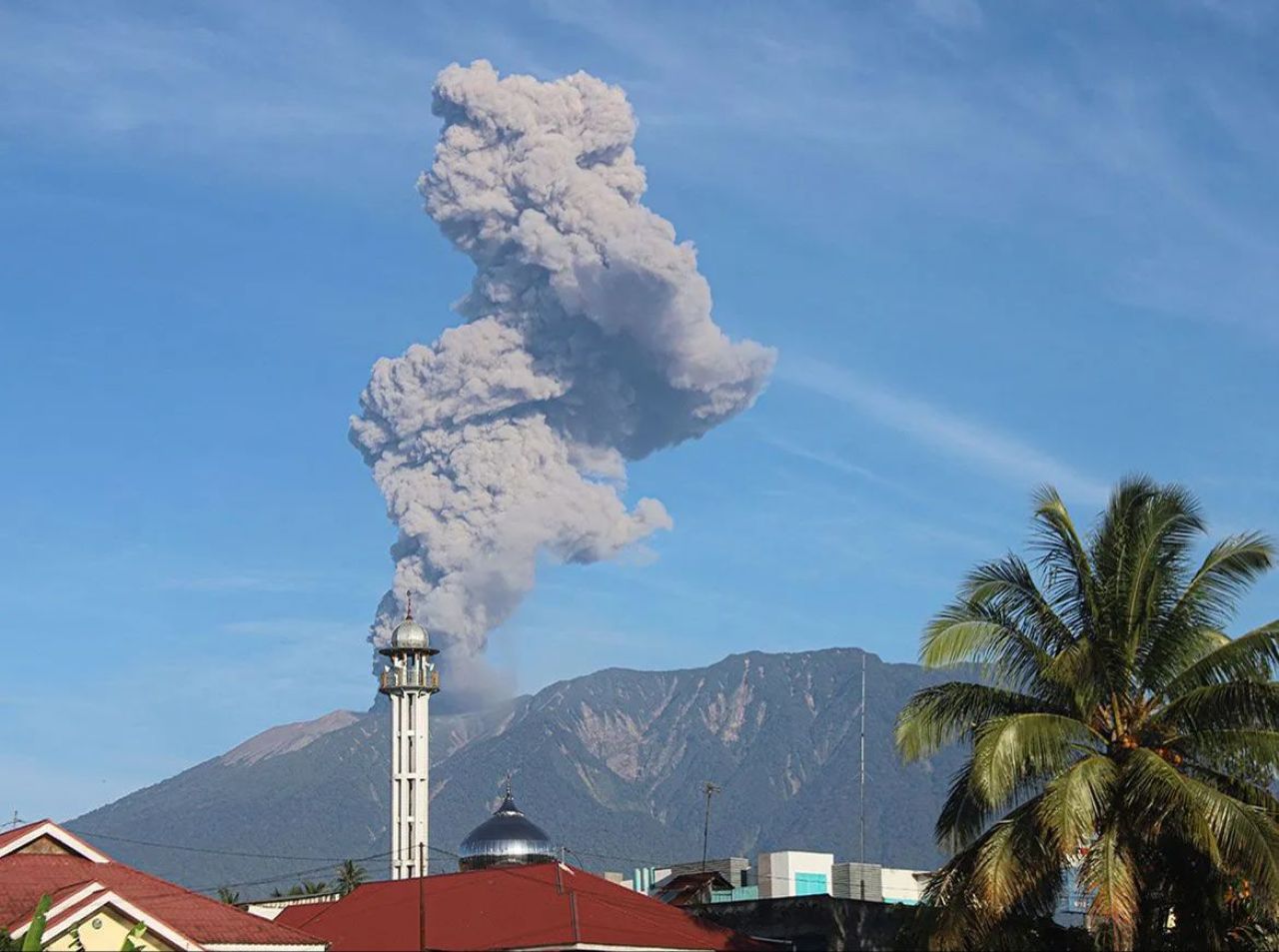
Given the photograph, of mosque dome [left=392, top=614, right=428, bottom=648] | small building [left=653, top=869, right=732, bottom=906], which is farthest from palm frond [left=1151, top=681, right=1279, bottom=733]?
mosque dome [left=392, top=614, right=428, bottom=648]

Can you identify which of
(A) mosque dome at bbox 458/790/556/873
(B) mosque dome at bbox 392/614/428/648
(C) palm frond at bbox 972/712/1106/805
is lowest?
(C) palm frond at bbox 972/712/1106/805

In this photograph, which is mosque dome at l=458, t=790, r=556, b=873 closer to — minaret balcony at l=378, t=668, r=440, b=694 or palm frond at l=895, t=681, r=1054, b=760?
minaret balcony at l=378, t=668, r=440, b=694

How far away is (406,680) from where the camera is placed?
109 m

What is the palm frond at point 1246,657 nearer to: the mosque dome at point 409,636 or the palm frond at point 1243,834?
the palm frond at point 1243,834

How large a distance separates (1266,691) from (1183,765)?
2.39m

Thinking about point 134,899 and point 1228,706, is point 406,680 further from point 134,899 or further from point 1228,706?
point 1228,706

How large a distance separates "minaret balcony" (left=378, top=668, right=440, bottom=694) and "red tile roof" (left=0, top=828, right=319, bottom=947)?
5457 centimetres

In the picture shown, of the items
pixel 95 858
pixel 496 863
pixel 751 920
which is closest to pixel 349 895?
pixel 95 858

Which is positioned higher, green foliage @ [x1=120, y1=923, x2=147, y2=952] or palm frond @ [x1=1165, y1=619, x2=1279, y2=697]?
palm frond @ [x1=1165, y1=619, x2=1279, y2=697]

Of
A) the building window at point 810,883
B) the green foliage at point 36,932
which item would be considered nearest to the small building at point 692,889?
the building window at point 810,883

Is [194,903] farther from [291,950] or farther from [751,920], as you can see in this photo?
[751,920]

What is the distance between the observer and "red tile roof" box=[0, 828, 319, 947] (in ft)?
158

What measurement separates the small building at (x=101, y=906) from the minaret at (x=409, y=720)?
5349 centimetres

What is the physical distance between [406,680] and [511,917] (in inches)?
2344
